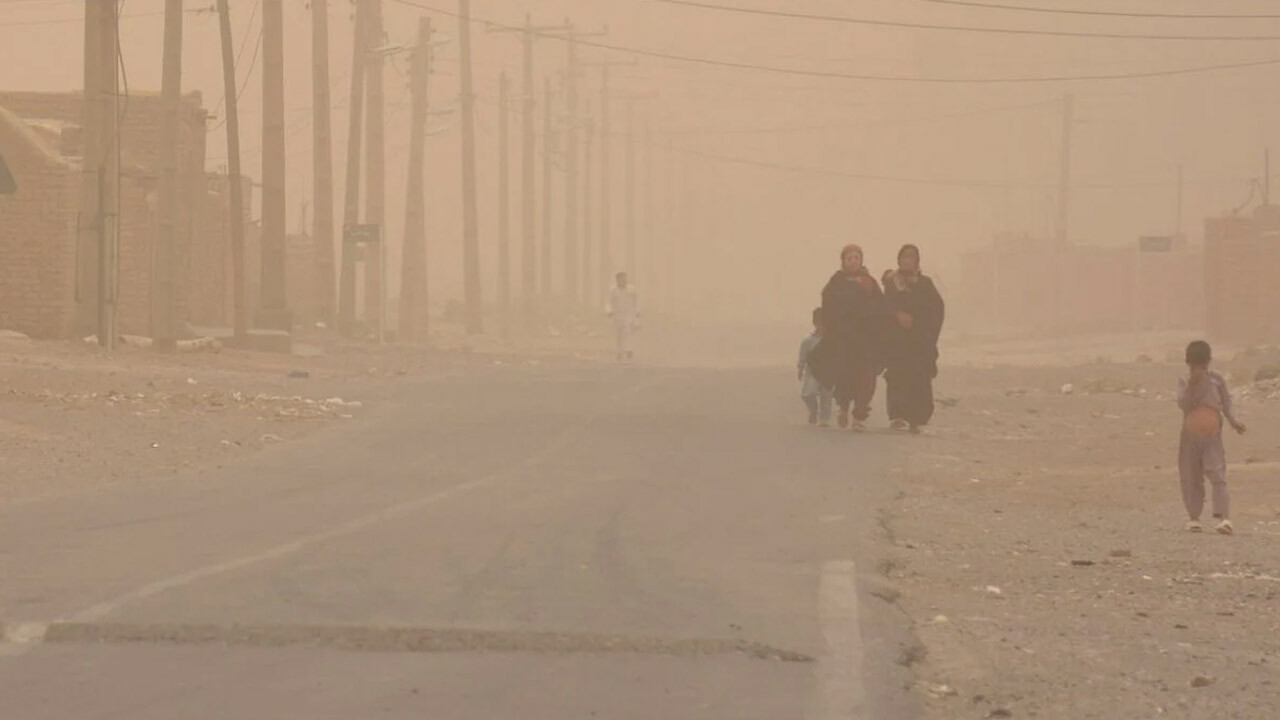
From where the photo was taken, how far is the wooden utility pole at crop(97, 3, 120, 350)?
98.1 feet

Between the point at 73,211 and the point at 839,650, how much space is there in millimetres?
25782

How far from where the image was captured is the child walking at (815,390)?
22.2 meters

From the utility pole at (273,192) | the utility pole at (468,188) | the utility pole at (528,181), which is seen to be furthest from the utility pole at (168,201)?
the utility pole at (528,181)

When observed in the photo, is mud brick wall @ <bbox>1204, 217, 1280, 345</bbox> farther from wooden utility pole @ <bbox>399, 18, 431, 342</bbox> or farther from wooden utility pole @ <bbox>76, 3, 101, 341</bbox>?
wooden utility pole @ <bbox>76, 3, 101, 341</bbox>

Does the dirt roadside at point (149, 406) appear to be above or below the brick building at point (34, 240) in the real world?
below

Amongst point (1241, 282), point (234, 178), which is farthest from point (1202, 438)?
point (1241, 282)

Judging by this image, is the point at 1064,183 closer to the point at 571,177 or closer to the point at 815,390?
the point at 571,177

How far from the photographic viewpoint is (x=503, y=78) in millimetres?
68938

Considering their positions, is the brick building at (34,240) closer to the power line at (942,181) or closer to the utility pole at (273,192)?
the utility pole at (273,192)

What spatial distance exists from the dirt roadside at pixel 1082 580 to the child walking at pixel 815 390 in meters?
1.29

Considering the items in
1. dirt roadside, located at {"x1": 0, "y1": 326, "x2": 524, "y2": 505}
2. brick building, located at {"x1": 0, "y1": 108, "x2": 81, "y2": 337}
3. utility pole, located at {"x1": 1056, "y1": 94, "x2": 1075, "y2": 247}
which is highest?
utility pole, located at {"x1": 1056, "y1": 94, "x2": 1075, "y2": 247}

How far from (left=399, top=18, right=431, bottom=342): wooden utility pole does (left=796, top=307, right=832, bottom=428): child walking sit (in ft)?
92.4

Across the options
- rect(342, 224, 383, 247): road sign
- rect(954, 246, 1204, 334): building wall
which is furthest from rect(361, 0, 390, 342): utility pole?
rect(954, 246, 1204, 334): building wall

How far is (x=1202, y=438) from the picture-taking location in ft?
44.4
